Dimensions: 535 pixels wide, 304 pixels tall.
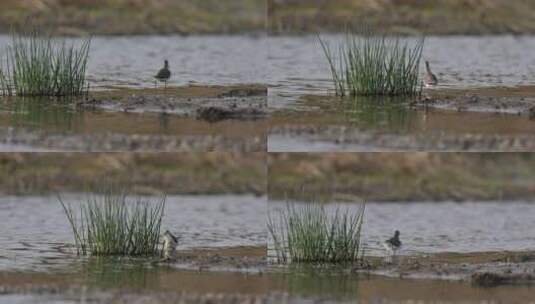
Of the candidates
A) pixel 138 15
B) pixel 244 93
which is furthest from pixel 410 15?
pixel 244 93

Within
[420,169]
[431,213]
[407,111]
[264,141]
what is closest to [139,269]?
[264,141]

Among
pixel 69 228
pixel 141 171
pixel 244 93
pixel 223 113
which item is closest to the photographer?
pixel 223 113

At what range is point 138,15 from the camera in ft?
103

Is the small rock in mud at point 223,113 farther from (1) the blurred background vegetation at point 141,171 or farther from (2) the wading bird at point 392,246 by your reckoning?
(1) the blurred background vegetation at point 141,171

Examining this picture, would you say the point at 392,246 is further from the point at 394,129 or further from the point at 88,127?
the point at 88,127

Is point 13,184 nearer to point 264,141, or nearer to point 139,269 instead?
point 264,141

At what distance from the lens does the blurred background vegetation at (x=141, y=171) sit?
Answer: 2558 centimetres

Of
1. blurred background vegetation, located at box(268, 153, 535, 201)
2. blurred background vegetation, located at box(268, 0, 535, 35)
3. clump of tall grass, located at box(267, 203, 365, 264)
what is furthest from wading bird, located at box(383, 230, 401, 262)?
blurred background vegetation, located at box(268, 0, 535, 35)

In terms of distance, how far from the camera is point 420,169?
1045 inches

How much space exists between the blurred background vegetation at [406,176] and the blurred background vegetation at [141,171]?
63 centimetres

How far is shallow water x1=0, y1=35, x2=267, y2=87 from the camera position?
23766 mm

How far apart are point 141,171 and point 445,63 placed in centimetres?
477

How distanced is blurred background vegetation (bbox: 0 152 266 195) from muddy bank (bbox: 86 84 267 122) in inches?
129

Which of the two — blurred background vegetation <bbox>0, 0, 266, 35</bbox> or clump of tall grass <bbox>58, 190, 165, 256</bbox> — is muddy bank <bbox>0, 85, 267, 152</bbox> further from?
blurred background vegetation <bbox>0, 0, 266, 35</bbox>
